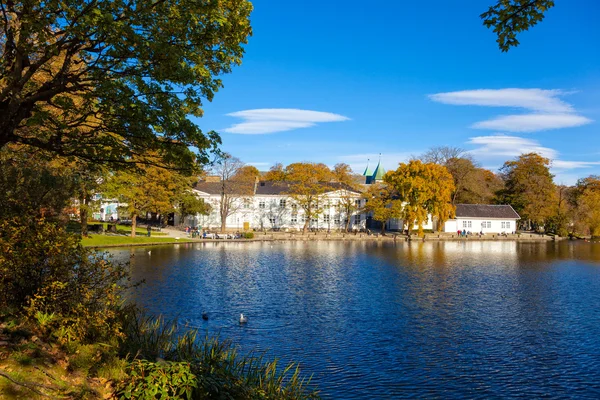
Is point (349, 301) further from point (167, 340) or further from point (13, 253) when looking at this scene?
point (13, 253)

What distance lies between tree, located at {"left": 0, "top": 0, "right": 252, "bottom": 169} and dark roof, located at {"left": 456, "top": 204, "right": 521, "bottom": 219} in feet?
259

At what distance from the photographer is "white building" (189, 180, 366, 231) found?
78.7m

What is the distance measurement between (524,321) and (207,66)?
17.6m

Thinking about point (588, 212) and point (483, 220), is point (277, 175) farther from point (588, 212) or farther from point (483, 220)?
point (588, 212)

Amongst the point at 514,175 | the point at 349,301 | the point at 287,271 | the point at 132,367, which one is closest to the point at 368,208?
the point at 514,175

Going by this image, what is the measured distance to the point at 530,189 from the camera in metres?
87.9

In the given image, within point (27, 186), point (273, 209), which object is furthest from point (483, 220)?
point (27, 186)

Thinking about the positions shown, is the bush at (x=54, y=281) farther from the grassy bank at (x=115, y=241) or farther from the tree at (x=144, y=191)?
the tree at (x=144, y=191)

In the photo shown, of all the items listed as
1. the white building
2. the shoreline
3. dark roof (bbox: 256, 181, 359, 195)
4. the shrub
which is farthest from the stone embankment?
the shrub

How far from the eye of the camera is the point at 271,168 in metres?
122

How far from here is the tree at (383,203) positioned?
72125 mm

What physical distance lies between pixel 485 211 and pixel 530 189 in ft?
33.8

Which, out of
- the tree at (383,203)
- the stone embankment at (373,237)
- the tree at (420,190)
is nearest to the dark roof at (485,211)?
the stone embankment at (373,237)

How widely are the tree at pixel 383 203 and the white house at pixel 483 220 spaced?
1415 cm
